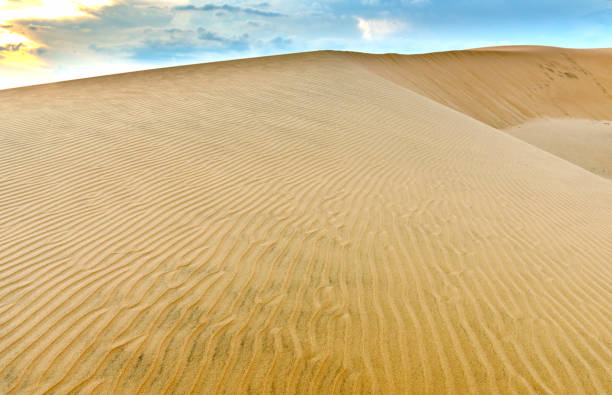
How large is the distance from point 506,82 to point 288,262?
91.5 ft

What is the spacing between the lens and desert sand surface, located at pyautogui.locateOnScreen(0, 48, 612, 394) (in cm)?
272

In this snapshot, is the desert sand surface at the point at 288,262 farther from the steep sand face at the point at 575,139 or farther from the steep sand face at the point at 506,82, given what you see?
the steep sand face at the point at 506,82

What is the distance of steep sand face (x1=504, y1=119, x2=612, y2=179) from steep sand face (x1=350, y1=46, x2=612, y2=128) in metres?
1.58

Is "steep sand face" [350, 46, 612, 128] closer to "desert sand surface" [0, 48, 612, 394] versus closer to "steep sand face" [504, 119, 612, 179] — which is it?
"steep sand face" [504, 119, 612, 179]

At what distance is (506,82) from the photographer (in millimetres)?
26750

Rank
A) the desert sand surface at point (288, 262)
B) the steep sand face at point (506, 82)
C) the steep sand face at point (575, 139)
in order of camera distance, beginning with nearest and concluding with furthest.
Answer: the desert sand surface at point (288, 262) → the steep sand face at point (575, 139) → the steep sand face at point (506, 82)

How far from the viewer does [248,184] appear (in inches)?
235

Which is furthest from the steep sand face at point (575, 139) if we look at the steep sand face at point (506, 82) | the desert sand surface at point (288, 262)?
the desert sand surface at point (288, 262)

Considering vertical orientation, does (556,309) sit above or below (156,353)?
above

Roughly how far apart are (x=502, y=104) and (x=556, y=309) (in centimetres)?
2325

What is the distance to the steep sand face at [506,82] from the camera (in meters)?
22.2

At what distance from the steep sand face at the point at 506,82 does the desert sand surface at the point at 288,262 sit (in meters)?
13.9

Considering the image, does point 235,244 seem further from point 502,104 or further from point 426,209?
point 502,104

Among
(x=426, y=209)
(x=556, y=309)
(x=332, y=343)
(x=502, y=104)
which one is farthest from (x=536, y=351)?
(x=502, y=104)
